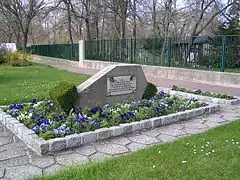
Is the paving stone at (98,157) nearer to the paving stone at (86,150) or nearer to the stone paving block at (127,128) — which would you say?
the paving stone at (86,150)

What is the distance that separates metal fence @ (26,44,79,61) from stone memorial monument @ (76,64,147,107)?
17722mm

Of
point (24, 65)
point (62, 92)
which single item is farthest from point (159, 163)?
point (24, 65)

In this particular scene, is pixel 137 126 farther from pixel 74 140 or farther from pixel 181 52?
pixel 181 52

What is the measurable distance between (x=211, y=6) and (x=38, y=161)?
18.5 m

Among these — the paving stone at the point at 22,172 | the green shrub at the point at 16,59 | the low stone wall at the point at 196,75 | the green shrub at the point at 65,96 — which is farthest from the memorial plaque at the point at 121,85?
the green shrub at the point at 16,59

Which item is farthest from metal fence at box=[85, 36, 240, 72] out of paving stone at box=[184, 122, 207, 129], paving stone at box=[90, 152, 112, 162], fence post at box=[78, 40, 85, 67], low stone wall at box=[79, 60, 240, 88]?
paving stone at box=[90, 152, 112, 162]

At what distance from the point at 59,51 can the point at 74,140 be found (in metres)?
24.2

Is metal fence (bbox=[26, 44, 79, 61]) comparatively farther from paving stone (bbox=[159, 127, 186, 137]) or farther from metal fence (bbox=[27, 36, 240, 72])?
paving stone (bbox=[159, 127, 186, 137])

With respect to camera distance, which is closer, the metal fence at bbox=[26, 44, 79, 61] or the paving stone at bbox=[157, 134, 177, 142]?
the paving stone at bbox=[157, 134, 177, 142]

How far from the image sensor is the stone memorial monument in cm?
609

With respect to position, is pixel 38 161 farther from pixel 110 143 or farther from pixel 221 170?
pixel 221 170

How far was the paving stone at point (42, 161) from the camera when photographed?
3.89 metres

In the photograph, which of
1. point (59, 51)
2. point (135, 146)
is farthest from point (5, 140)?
point (59, 51)

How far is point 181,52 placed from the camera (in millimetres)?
13953
